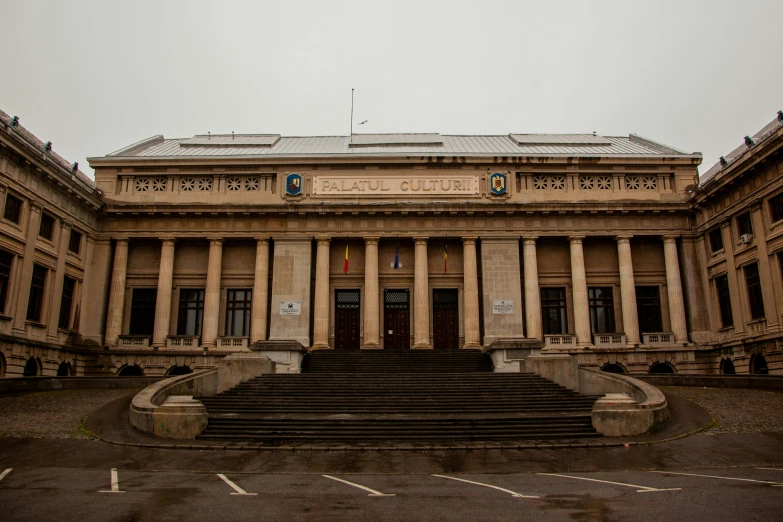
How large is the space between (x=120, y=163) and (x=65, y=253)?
6.99 meters

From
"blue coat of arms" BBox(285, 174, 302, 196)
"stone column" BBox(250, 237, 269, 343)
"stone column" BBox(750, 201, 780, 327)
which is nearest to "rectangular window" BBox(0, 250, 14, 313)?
"stone column" BBox(250, 237, 269, 343)

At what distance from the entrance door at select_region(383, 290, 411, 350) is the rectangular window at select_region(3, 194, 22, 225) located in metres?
19.5

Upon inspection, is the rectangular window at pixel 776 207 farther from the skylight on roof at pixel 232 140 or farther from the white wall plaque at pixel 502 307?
the skylight on roof at pixel 232 140

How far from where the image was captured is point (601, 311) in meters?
37.8

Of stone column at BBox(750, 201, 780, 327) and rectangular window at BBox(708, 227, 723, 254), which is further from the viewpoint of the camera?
rectangular window at BBox(708, 227, 723, 254)

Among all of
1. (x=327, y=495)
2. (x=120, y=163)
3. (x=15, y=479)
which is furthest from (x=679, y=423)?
(x=120, y=163)

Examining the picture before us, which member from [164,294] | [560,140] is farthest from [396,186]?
[164,294]

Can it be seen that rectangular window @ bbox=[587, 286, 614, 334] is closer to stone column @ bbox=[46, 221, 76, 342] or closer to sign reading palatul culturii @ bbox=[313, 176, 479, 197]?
sign reading palatul culturii @ bbox=[313, 176, 479, 197]

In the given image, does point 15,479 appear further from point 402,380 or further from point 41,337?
point 41,337

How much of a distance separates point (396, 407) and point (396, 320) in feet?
55.1

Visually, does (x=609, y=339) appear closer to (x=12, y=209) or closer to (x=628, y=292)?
(x=628, y=292)

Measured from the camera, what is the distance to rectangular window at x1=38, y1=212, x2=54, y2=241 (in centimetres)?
3250

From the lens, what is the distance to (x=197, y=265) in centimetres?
3828

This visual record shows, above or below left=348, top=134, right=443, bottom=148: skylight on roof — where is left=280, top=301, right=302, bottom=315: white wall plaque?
below
